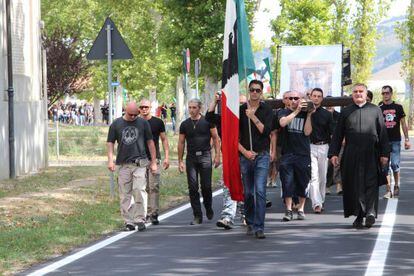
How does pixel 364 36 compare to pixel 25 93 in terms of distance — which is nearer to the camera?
pixel 25 93

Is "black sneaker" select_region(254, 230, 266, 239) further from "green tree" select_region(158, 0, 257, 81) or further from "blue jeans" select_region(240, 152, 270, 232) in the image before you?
"green tree" select_region(158, 0, 257, 81)

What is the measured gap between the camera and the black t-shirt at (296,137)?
42.9 feet

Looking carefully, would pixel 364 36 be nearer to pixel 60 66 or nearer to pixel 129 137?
pixel 60 66

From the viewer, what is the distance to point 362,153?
1211 cm

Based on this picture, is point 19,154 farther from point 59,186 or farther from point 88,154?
point 88,154

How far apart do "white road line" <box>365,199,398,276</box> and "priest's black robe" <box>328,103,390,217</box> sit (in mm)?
491

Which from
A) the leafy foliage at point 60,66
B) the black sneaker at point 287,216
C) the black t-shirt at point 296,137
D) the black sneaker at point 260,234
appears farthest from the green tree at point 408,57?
the black sneaker at point 260,234

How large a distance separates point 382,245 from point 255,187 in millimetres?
1671

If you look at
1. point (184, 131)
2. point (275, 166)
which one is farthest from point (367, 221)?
point (275, 166)

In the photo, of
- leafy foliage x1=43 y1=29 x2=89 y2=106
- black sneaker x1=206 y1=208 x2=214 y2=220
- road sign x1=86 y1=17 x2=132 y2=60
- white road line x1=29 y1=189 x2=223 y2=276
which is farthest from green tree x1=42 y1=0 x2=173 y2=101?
white road line x1=29 y1=189 x2=223 y2=276

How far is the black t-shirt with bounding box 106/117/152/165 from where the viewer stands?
12.3 meters

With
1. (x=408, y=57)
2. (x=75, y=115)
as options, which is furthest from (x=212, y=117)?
(x=75, y=115)

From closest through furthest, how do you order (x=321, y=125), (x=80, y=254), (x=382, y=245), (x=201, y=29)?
1. (x=80, y=254)
2. (x=382, y=245)
3. (x=321, y=125)
4. (x=201, y=29)

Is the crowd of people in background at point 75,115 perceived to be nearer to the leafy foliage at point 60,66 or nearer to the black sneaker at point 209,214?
the leafy foliage at point 60,66
